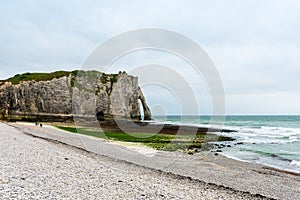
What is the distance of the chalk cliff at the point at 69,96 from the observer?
7569 cm

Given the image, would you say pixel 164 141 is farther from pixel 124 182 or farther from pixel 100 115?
pixel 100 115

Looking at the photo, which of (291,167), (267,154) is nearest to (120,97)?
(267,154)

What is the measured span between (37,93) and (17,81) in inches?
333

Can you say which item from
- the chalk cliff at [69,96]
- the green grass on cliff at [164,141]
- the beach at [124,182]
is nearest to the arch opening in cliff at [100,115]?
the chalk cliff at [69,96]

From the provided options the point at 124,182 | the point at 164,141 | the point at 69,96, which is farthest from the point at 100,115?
the point at 124,182

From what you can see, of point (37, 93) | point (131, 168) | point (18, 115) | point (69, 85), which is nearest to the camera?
point (131, 168)

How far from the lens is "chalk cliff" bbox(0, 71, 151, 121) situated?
248 ft

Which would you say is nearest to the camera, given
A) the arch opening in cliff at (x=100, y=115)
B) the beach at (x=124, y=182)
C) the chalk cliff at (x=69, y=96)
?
the beach at (x=124, y=182)

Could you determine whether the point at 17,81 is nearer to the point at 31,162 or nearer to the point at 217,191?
the point at 31,162

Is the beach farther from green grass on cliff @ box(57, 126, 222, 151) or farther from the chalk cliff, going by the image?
the chalk cliff

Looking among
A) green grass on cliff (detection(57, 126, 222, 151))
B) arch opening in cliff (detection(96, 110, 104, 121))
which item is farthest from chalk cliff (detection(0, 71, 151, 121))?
green grass on cliff (detection(57, 126, 222, 151))

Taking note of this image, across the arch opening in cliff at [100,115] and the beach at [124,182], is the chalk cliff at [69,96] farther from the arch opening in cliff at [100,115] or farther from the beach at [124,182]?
the beach at [124,182]

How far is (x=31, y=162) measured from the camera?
48.1 feet

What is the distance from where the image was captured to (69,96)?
85.3m
